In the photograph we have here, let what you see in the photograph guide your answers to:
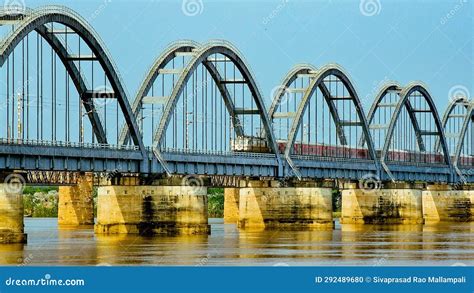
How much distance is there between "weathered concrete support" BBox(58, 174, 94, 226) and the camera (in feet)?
516

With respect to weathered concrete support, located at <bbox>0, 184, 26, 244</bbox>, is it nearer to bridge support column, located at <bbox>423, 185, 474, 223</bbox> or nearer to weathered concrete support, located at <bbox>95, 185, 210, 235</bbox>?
weathered concrete support, located at <bbox>95, 185, 210, 235</bbox>

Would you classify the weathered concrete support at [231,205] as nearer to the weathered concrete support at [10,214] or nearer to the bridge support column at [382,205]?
the bridge support column at [382,205]

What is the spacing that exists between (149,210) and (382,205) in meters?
47.9

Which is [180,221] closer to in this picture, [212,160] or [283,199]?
[212,160]

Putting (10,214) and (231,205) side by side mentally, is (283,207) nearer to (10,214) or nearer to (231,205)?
(10,214)

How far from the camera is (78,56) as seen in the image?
102m

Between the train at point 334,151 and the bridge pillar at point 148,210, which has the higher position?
the train at point 334,151

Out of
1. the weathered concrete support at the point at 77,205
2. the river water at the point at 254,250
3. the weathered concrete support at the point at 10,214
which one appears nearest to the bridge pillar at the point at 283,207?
the river water at the point at 254,250

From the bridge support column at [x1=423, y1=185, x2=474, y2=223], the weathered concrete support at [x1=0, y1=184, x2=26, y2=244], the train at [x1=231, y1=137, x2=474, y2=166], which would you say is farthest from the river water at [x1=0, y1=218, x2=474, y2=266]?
the bridge support column at [x1=423, y1=185, x2=474, y2=223]

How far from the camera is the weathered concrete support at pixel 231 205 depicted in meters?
172

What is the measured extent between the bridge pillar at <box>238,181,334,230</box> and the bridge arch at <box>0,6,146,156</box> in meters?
23.0
